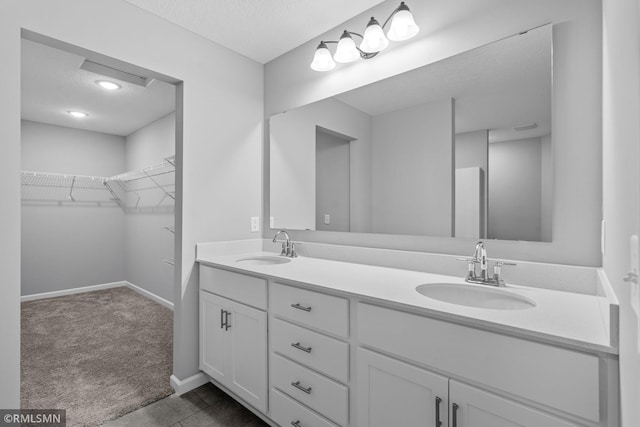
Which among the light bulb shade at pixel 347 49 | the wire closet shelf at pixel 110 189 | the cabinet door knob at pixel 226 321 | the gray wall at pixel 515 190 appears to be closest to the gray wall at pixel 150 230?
the wire closet shelf at pixel 110 189

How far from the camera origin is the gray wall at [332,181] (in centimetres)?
196

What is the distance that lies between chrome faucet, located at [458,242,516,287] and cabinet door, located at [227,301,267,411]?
1.01 meters

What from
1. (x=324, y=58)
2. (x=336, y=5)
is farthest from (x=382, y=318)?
(x=336, y=5)

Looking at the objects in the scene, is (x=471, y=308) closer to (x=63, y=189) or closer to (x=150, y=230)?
(x=150, y=230)

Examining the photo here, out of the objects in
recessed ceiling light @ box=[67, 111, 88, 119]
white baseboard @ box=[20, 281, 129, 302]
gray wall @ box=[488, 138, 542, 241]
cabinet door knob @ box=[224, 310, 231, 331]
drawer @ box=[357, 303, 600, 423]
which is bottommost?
white baseboard @ box=[20, 281, 129, 302]

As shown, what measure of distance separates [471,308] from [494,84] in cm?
105

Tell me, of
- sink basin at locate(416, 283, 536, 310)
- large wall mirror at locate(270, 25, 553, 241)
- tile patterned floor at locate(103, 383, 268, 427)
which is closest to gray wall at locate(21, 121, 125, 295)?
tile patterned floor at locate(103, 383, 268, 427)

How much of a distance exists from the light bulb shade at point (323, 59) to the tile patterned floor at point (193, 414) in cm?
209

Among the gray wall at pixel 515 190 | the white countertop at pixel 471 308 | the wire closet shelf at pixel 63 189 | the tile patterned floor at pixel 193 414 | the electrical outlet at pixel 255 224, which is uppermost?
the wire closet shelf at pixel 63 189

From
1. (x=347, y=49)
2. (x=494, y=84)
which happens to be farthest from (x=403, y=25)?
(x=494, y=84)

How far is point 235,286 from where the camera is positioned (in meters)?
1.75

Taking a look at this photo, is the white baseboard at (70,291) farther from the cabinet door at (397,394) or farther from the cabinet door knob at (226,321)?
the cabinet door at (397,394)

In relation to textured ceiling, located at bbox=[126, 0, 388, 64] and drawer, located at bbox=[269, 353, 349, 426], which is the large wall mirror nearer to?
textured ceiling, located at bbox=[126, 0, 388, 64]

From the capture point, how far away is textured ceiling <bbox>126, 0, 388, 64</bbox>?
1.76m
